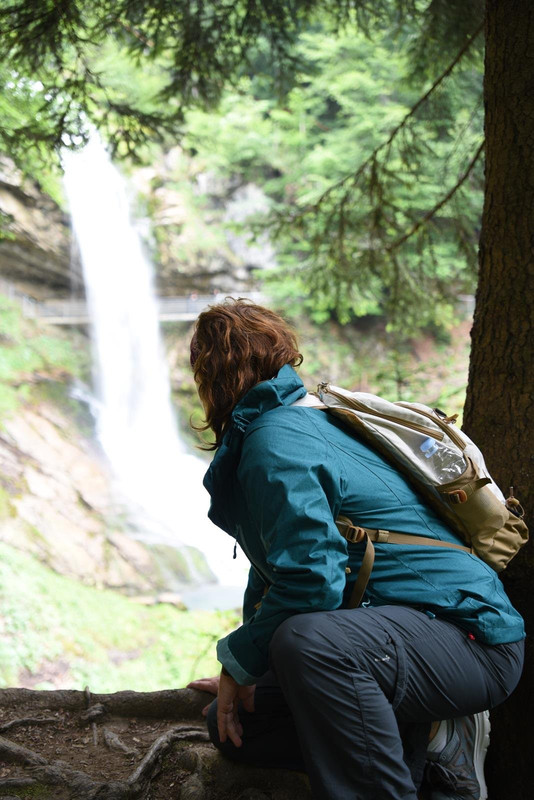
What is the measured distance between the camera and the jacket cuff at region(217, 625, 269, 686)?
1.63 meters

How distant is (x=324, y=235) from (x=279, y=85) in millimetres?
1250

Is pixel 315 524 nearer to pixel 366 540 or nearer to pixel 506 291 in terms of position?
pixel 366 540

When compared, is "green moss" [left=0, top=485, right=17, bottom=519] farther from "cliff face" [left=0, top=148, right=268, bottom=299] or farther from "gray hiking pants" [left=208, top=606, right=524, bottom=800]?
"gray hiking pants" [left=208, top=606, right=524, bottom=800]

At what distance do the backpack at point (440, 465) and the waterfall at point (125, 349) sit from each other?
1122 centimetres

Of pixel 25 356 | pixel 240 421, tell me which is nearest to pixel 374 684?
pixel 240 421

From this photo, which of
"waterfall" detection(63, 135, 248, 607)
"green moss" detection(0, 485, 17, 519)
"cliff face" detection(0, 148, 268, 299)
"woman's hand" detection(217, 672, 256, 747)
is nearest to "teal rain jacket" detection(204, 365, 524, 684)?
"woman's hand" detection(217, 672, 256, 747)

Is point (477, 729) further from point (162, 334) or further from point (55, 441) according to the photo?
point (162, 334)

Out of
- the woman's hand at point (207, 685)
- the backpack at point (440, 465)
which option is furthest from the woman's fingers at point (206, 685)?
the backpack at point (440, 465)

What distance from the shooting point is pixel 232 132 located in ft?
56.0

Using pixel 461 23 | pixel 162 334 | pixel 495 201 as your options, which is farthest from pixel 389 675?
pixel 162 334

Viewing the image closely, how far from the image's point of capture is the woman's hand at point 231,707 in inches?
69.7

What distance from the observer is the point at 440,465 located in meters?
1.78

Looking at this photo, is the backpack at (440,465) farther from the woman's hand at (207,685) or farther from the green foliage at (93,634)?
the green foliage at (93,634)

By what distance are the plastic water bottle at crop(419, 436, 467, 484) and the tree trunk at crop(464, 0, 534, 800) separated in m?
0.58
